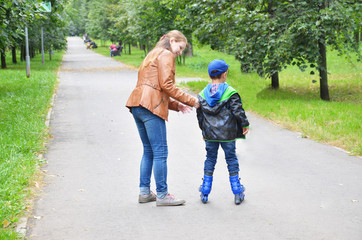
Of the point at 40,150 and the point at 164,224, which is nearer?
the point at 164,224

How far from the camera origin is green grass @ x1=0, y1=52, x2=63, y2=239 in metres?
5.02

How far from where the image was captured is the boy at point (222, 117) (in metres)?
5.01

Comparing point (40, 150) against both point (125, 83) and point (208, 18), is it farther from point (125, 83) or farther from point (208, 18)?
point (125, 83)

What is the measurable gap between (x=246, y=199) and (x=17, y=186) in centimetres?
254

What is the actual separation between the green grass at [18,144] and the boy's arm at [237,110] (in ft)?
7.49

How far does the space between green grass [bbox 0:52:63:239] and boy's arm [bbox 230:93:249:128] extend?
2282 millimetres

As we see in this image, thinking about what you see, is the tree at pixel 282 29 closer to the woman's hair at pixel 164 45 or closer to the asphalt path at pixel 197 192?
the asphalt path at pixel 197 192

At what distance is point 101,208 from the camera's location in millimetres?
5141

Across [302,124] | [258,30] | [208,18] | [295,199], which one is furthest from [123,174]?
[208,18]

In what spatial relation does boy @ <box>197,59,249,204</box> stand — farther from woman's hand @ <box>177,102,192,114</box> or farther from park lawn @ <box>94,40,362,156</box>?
park lawn @ <box>94,40,362,156</box>

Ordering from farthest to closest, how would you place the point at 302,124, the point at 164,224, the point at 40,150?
1. the point at 302,124
2. the point at 40,150
3. the point at 164,224

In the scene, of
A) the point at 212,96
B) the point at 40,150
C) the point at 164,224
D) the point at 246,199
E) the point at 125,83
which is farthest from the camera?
the point at 125,83

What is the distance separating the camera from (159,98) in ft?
16.2

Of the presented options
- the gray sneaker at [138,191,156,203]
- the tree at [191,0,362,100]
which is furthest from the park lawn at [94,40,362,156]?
the gray sneaker at [138,191,156,203]
